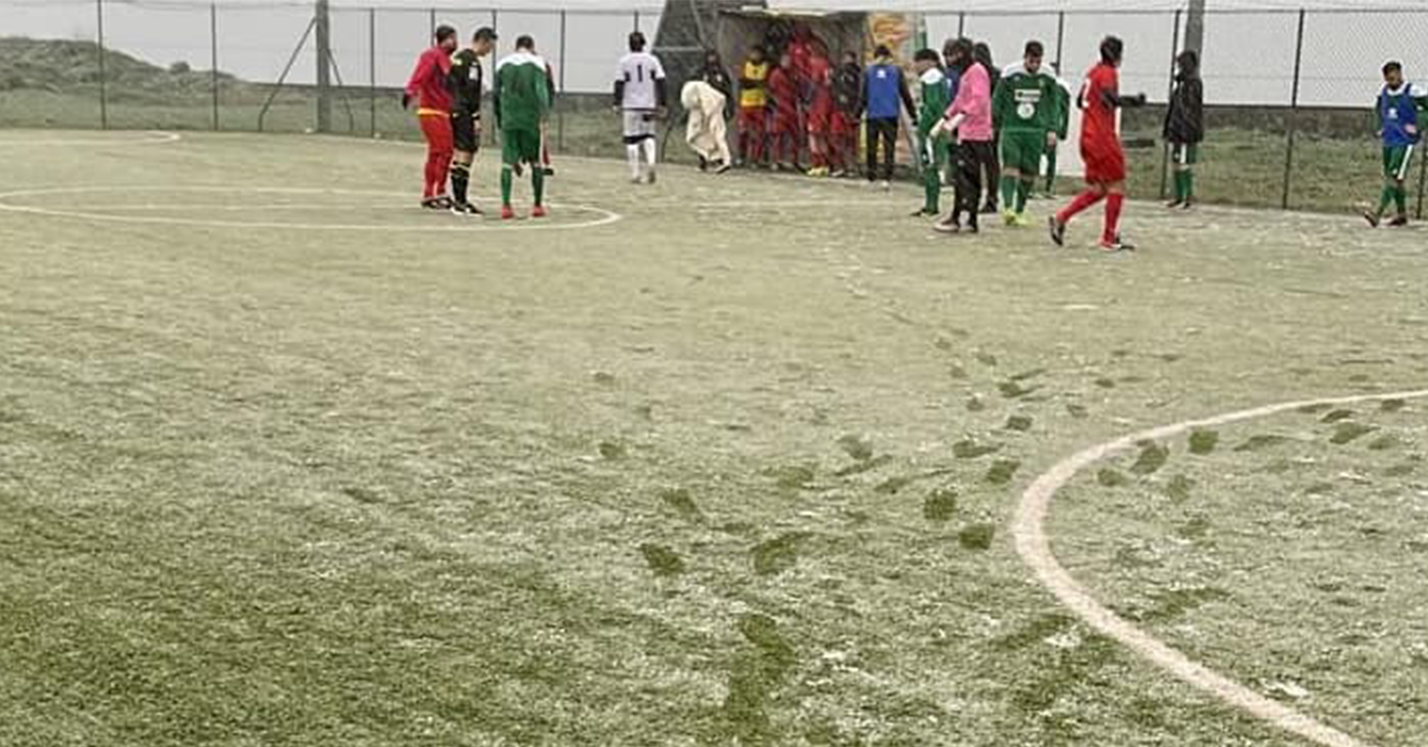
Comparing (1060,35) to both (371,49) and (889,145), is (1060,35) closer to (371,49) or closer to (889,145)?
(889,145)

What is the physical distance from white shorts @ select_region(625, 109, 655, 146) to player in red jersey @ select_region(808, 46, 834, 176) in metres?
3.57

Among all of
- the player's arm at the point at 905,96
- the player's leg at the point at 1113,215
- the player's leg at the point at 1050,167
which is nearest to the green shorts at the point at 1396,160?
the player's leg at the point at 1050,167

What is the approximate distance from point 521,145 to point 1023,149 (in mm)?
4966

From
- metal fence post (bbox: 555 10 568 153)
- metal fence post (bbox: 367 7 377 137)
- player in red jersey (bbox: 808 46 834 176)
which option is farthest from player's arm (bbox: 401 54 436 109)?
metal fence post (bbox: 367 7 377 137)

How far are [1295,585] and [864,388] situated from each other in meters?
3.18

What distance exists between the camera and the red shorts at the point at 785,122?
84.5ft

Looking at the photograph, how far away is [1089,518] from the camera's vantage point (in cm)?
595

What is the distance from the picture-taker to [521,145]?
15961 millimetres

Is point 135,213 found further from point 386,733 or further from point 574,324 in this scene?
point 386,733

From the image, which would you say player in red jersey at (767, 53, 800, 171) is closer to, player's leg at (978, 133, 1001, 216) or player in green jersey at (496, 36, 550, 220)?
player's leg at (978, 133, 1001, 216)

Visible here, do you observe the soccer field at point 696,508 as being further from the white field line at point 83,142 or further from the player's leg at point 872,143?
the white field line at point 83,142

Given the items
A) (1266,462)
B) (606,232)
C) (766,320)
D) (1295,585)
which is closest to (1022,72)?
(606,232)

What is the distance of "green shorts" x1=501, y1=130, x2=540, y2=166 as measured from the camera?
627 inches

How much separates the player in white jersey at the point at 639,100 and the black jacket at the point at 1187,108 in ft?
21.7
